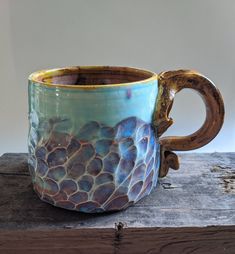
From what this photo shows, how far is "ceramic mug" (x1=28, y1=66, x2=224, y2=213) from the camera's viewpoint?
11.8 inches

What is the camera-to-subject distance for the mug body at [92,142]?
30cm

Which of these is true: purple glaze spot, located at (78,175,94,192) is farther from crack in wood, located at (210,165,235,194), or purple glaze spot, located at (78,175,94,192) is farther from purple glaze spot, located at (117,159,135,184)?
crack in wood, located at (210,165,235,194)

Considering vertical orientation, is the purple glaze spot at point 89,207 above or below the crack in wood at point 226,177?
above

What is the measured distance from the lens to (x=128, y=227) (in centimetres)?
31

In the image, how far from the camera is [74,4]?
0.54 metres

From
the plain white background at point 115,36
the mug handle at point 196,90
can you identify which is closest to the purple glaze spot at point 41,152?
the mug handle at point 196,90

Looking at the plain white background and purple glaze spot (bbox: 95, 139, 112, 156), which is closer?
purple glaze spot (bbox: 95, 139, 112, 156)

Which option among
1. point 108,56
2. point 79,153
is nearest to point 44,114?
point 79,153

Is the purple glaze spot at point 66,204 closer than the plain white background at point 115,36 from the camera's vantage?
Yes

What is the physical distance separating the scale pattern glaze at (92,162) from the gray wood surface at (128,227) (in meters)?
0.01

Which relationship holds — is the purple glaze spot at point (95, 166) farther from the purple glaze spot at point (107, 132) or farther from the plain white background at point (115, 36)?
the plain white background at point (115, 36)

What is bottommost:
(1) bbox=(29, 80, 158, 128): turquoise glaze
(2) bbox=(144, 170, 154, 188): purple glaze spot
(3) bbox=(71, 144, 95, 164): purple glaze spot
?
(2) bbox=(144, 170, 154, 188): purple glaze spot

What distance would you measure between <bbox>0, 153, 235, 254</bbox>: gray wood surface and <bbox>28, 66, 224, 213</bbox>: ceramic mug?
13 mm

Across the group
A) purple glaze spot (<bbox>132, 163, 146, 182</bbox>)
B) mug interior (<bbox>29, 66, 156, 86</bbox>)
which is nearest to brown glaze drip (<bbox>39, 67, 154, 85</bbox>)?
mug interior (<bbox>29, 66, 156, 86</bbox>)
